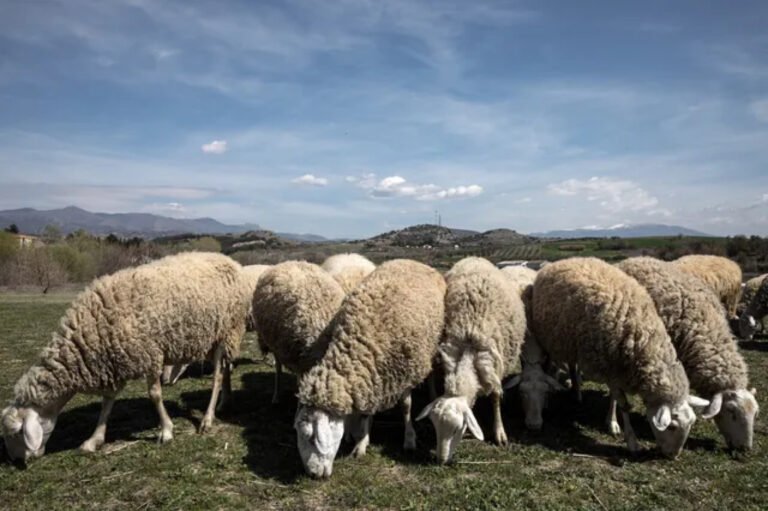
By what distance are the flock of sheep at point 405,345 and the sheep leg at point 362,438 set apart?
3 centimetres

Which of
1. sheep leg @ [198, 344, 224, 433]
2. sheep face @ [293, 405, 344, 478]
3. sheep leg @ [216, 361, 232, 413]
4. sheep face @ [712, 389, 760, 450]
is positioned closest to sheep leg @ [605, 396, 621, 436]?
sheep face @ [712, 389, 760, 450]

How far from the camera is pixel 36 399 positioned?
7.05m

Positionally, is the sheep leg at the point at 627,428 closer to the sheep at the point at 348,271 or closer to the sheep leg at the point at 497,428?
the sheep leg at the point at 497,428

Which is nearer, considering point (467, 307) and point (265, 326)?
point (467, 307)

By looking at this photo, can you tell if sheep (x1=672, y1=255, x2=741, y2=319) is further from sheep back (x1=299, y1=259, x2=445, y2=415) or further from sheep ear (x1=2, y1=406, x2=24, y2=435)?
sheep ear (x1=2, y1=406, x2=24, y2=435)

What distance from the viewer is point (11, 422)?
22.7 feet

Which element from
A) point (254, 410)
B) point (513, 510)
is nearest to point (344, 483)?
point (513, 510)

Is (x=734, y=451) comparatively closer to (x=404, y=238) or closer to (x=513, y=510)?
(x=513, y=510)

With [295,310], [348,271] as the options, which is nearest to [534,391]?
[295,310]

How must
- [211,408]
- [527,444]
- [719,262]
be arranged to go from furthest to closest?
[719,262]
[211,408]
[527,444]

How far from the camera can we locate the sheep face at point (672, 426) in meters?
7.02

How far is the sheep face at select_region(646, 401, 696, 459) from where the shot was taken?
7016 millimetres

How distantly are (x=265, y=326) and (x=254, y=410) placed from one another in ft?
5.41

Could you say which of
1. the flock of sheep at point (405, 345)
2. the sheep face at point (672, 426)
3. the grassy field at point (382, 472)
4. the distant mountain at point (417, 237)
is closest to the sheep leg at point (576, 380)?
the grassy field at point (382, 472)
